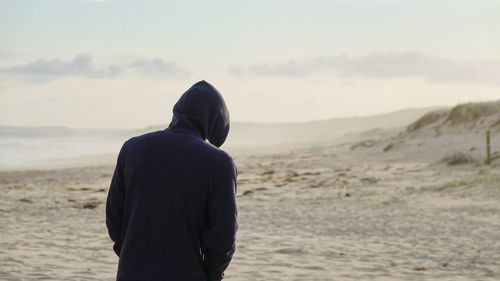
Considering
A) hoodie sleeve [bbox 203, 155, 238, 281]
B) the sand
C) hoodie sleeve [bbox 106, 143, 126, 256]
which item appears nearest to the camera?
hoodie sleeve [bbox 203, 155, 238, 281]

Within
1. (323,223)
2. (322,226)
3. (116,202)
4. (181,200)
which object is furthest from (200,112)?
(323,223)

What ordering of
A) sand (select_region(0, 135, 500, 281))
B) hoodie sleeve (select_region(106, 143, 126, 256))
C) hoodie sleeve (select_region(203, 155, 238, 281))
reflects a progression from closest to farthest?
1. hoodie sleeve (select_region(203, 155, 238, 281))
2. hoodie sleeve (select_region(106, 143, 126, 256))
3. sand (select_region(0, 135, 500, 281))

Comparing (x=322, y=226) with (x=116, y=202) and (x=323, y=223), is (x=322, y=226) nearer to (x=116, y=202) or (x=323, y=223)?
(x=323, y=223)

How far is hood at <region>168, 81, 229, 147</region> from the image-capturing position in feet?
10.4

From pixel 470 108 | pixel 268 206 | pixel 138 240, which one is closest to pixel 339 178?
pixel 268 206

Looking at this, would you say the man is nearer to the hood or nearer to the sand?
the hood

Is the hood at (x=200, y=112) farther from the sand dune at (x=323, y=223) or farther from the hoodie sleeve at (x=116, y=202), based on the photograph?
the sand dune at (x=323, y=223)

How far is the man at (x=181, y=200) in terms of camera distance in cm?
311

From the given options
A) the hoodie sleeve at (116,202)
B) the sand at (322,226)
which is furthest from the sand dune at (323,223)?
the hoodie sleeve at (116,202)

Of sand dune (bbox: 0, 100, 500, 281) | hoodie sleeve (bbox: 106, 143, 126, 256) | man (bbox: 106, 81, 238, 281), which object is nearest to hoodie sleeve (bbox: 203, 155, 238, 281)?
man (bbox: 106, 81, 238, 281)

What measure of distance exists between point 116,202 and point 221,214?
1.35ft

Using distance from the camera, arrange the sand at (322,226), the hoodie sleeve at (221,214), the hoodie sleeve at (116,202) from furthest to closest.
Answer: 1. the sand at (322,226)
2. the hoodie sleeve at (116,202)
3. the hoodie sleeve at (221,214)

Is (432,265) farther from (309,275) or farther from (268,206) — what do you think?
(268,206)

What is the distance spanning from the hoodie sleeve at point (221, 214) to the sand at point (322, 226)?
4918mm
